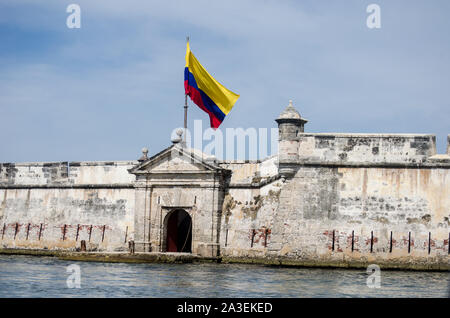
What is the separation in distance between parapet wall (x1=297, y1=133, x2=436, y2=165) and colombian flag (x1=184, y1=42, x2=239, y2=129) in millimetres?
3251

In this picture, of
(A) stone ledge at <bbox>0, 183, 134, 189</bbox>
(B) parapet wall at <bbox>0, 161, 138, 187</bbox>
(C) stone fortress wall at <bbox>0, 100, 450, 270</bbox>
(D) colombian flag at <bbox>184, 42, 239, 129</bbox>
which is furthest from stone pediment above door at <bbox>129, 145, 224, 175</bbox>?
(B) parapet wall at <bbox>0, 161, 138, 187</bbox>

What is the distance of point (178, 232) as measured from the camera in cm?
3062

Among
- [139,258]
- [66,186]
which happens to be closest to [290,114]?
[139,258]

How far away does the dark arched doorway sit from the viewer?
28.9m

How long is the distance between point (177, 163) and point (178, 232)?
11.4 feet

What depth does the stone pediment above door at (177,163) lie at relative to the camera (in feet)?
91.1

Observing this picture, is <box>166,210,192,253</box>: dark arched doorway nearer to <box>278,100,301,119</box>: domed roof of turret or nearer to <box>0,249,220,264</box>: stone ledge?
<box>0,249,220,264</box>: stone ledge

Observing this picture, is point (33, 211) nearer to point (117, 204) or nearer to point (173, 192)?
point (117, 204)

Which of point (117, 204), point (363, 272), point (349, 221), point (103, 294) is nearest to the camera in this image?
point (103, 294)

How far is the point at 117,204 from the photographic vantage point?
3016 centimetres

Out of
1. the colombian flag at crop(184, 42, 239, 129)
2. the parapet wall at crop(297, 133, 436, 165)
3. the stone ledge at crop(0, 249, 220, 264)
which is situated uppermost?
the colombian flag at crop(184, 42, 239, 129)
